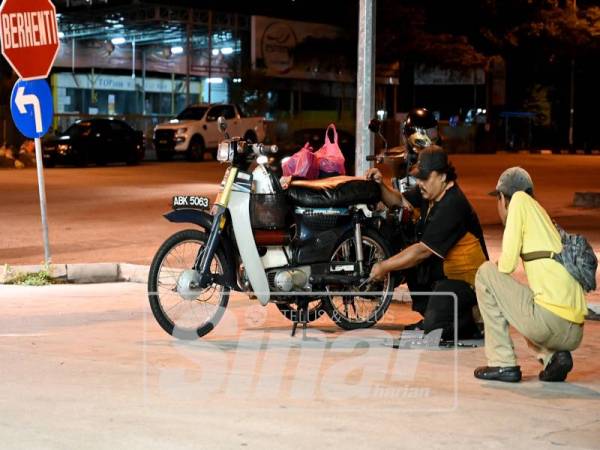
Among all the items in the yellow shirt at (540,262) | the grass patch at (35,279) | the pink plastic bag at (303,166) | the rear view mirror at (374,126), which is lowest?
the grass patch at (35,279)

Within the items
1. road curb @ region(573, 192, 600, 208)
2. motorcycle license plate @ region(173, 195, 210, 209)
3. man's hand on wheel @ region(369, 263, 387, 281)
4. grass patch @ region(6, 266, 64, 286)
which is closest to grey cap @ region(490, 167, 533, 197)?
man's hand on wheel @ region(369, 263, 387, 281)

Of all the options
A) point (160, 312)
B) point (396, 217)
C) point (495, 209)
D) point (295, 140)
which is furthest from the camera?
point (295, 140)

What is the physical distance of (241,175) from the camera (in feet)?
30.0

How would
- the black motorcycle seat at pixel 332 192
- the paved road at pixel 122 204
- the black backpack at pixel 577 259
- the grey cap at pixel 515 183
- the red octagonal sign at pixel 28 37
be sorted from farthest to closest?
1. the paved road at pixel 122 204
2. the red octagonal sign at pixel 28 37
3. the black motorcycle seat at pixel 332 192
4. the grey cap at pixel 515 183
5. the black backpack at pixel 577 259

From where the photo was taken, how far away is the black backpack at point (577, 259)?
7438 millimetres

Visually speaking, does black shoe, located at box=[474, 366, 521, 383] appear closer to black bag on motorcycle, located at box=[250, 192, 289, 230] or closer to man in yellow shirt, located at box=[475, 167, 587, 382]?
man in yellow shirt, located at box=[475, 167, 587, 382]

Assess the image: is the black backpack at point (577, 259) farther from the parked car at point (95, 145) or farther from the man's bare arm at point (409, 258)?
the parked car at point (95, 145)

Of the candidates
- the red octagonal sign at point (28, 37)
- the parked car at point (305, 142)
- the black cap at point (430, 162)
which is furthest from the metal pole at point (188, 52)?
the black cap at point (430, 162)

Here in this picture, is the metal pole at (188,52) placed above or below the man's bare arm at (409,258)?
above

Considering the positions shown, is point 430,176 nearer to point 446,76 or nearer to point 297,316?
point 297,316

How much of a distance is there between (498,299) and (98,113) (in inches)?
1689

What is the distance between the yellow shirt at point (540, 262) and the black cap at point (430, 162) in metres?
1.53

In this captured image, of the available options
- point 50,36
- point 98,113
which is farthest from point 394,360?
point 98,113

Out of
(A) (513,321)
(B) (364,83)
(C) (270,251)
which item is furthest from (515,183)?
(B) (364,83)
